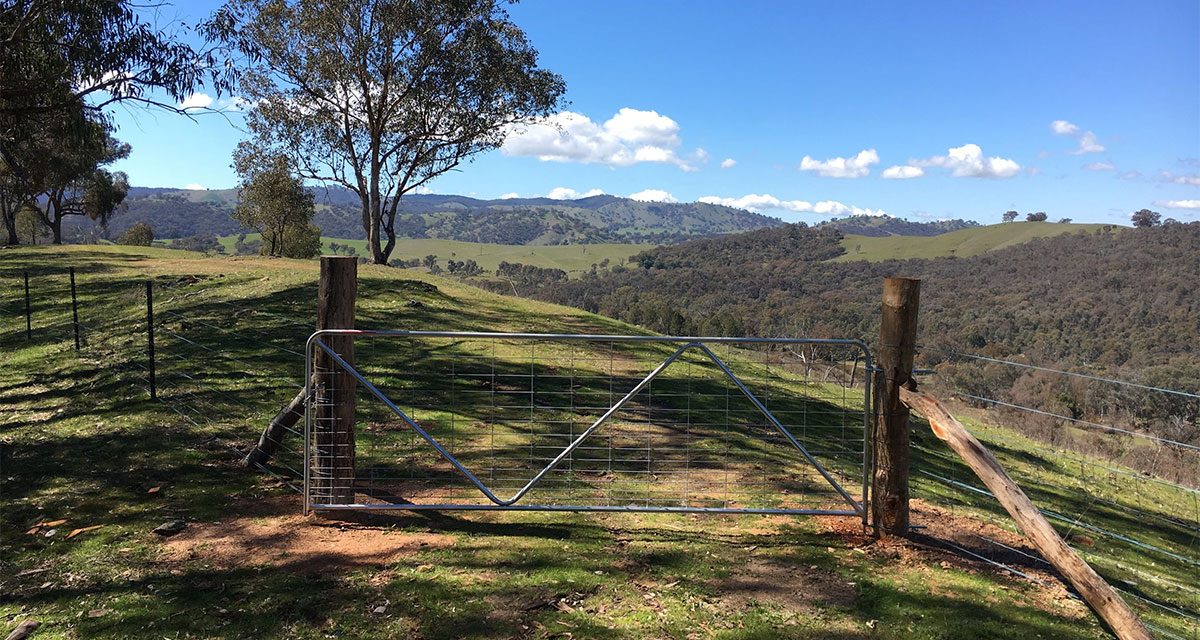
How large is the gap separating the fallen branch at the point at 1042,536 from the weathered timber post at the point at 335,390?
13.7 ft

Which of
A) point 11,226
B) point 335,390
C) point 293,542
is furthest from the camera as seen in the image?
point 11,226

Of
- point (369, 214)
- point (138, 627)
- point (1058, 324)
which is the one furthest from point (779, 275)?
point (138, 627)

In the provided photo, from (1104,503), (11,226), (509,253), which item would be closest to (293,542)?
(1104,503)

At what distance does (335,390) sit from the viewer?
18.1 ft

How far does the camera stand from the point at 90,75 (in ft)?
41.5

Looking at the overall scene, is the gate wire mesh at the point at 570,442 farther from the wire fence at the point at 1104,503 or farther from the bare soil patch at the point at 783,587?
the wire fence at the point at 1104,503

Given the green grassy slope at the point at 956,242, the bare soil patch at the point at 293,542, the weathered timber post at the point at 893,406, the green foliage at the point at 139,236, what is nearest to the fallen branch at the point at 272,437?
the bare soil patch at the point at 293,542

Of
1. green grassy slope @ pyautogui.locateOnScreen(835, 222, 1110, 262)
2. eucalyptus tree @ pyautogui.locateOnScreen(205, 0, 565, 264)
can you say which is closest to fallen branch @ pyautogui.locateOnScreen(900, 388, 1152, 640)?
eucalyptus tree @ pyautogui.locateOnScreen(205, 0, 565, 264)

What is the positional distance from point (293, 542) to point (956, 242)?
147401 mm

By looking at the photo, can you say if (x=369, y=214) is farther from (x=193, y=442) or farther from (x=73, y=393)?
(x=193, y=442)

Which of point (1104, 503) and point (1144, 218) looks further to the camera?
point (1144, 218)

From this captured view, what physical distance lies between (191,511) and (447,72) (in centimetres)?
2421

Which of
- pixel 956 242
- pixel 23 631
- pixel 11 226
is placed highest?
pixel 956 242

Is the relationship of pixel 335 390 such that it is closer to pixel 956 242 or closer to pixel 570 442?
pixel 570 442
